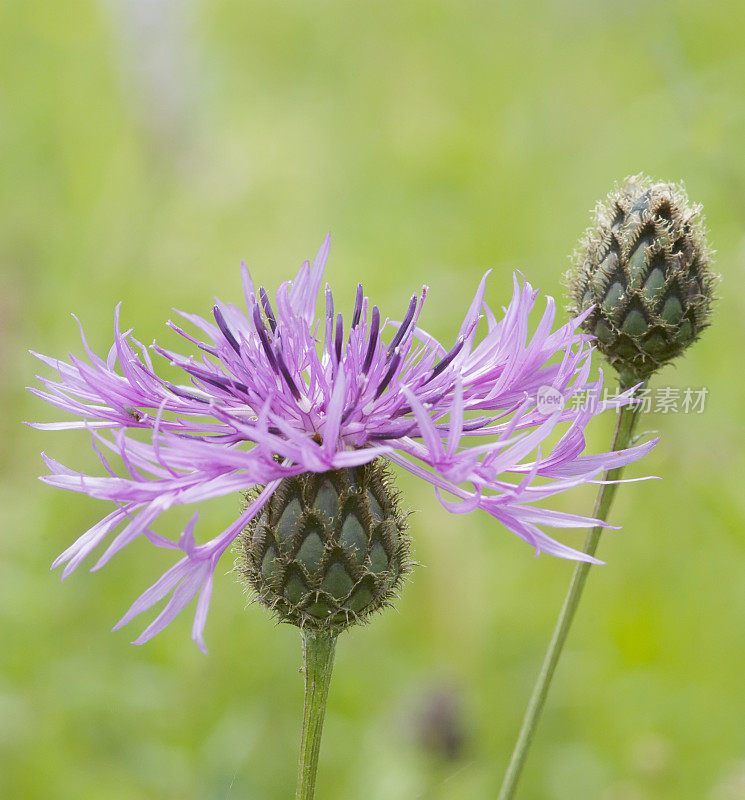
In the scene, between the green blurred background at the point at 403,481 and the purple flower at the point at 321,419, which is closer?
the purple flower at the point at 321,419

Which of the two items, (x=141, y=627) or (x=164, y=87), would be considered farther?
(x=164, y=87)

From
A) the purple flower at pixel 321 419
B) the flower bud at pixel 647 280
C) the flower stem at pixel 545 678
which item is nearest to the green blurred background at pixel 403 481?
the flower stem at pixel 545 678

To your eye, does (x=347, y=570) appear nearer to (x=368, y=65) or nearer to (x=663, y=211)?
(x=663, y=211)

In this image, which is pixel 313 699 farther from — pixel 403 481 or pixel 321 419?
pixel 403 481

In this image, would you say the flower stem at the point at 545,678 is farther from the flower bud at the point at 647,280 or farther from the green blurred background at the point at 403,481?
the green blurred background at the point at 403,481

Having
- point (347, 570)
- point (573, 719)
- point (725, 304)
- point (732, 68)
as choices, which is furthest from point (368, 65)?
point (347, 570)

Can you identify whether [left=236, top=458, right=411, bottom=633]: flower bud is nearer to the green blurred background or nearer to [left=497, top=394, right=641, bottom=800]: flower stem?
[left=497, top=394, right=641, bottom=800]: flower stem
